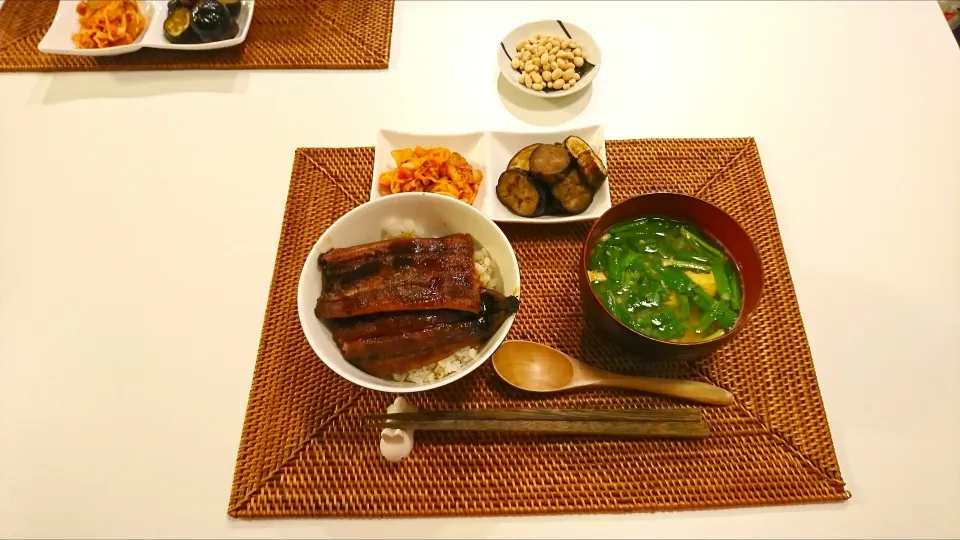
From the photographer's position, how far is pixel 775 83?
183 cm

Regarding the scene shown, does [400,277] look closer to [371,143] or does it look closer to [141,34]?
[371,143]

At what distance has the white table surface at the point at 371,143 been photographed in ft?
3.93

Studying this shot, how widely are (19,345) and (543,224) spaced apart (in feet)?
4.52

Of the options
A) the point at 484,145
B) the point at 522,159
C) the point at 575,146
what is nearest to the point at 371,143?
the point at 484,145

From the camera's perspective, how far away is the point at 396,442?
45.0 inches

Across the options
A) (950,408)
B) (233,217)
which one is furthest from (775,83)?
(233,217)

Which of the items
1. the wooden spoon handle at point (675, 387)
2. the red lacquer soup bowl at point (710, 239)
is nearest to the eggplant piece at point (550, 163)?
the red lacquer soup bowl at point (710, 239)

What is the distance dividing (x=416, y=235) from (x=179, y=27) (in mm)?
1222

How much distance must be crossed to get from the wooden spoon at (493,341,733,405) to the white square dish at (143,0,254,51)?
1.40 m

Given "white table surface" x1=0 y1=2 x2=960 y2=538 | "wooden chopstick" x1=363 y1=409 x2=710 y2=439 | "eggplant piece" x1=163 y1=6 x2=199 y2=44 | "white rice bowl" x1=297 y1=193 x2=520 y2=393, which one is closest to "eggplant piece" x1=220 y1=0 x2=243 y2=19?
"eggplant piece" x1=163 y1=6 x2=199 y2=44

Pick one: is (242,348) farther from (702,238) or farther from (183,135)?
(702,238)

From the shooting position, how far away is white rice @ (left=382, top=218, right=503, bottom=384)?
1139mm

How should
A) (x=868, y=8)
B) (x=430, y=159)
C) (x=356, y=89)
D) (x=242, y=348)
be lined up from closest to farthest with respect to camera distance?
1. (x=242, y=348)
2. (x=430, y=159)
3. (x=356, y=89)
4. (x=868, y=8)

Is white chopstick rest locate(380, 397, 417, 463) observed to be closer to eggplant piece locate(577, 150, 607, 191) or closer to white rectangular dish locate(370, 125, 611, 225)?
white rectangular dish locate(370, 125, 611, 225)
